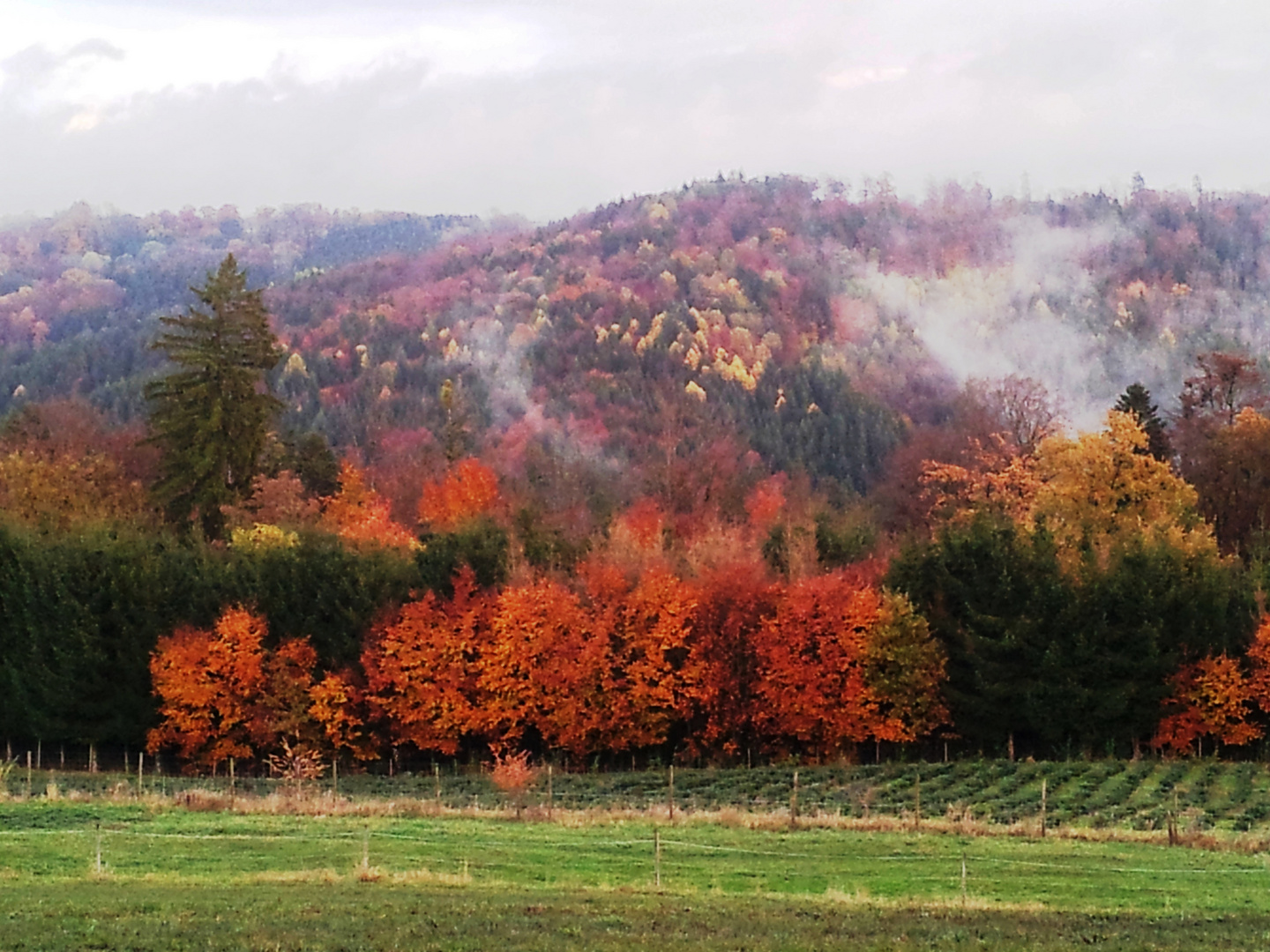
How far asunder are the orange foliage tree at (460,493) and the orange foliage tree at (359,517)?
11.6 feet

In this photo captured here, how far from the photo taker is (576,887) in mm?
25484

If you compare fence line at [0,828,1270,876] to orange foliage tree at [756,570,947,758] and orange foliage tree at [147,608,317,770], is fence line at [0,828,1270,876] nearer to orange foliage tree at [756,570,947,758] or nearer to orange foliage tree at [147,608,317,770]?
orange foliage tree at [756,570,947,758]

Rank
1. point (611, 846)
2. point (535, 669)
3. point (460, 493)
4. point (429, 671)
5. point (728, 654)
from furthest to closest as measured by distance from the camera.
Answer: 1. point (460, 493)
2. point (728, 654)
3. point (429, 671)
4. point (535, 669)
5. point (611, 846)

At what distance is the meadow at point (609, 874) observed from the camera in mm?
19297

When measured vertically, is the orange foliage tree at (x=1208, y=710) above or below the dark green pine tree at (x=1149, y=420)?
below

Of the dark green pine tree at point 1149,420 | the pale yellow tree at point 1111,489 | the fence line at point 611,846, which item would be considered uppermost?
the dark green pine tree at point 1149,420

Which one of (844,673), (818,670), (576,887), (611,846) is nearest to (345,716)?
(818,670)

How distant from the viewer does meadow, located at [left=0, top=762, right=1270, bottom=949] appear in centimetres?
1930

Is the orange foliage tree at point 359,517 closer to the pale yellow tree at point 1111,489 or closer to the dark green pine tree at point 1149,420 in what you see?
the pale yellow tree at point 1111,489

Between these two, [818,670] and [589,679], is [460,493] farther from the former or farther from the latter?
[818,670]

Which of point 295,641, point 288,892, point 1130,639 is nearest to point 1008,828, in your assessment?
point 288,892

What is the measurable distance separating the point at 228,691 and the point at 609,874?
133ft

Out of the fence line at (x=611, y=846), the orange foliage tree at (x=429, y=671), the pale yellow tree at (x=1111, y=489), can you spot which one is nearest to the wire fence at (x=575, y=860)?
the fence line at (x=611, y=846)

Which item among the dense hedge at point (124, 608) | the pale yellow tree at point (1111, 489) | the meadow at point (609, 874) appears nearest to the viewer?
the meadow at point (609, 874)
